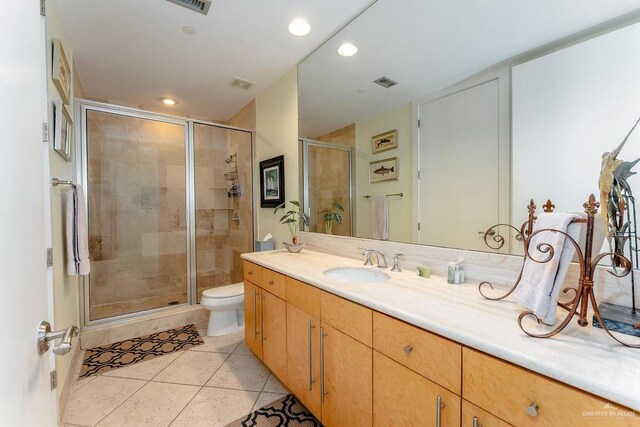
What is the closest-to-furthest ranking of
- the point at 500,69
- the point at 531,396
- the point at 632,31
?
the point at 531,396, the point at 632,31, the point at 500,69

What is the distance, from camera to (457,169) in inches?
57.9

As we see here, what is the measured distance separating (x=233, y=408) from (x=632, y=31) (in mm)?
2547

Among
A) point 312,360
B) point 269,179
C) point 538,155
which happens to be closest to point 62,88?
point 269,179

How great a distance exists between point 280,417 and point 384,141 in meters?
1.82

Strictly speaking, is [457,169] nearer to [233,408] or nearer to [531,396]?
[531,396]

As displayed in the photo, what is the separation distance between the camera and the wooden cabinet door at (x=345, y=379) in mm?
1150

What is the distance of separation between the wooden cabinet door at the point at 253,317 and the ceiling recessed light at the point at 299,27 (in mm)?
1956

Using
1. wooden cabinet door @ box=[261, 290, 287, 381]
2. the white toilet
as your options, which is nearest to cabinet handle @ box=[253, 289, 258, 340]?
wooden cabinet door @ box=[261, 290, 287, 381]

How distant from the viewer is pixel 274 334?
5.92 feet

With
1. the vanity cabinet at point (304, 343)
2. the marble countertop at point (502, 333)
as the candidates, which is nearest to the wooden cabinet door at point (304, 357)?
the vanity cabinet at point (304, 343)

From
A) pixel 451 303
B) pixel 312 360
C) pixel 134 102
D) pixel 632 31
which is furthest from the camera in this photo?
pixel 134 102

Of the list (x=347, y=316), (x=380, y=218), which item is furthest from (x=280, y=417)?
(x=380, y=218)

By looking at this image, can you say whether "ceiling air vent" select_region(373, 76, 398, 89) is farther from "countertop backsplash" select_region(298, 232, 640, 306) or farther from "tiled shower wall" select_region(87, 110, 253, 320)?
"tiled shower wall" select_region(87, 110, 253, 320)

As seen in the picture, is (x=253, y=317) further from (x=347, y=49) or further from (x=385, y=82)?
(x=347, y=49)
